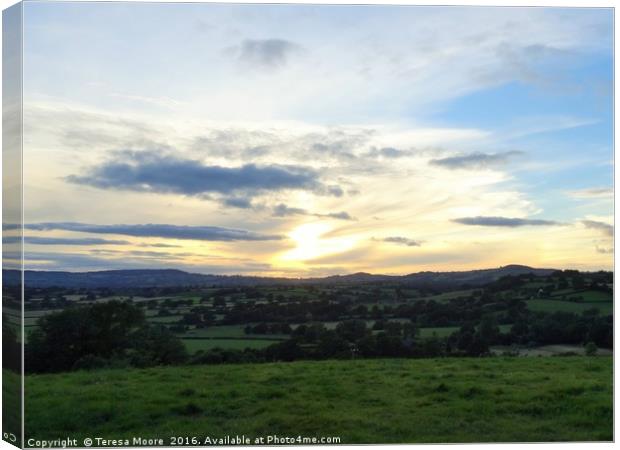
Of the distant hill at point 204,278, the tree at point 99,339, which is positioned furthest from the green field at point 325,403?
the distant hill at point 204,278

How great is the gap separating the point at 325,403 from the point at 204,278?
9.23ft

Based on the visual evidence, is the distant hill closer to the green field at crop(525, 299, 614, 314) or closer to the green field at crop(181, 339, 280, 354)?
the green field at crop(525, 299, 614, 314)

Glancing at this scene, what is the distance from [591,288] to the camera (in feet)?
42.3

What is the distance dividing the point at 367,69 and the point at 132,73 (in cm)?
373

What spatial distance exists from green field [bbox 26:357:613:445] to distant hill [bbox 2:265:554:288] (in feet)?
4.53

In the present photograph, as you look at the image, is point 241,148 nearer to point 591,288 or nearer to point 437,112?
point 437,112

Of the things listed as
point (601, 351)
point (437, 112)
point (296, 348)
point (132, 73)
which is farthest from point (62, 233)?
point (601, 351)

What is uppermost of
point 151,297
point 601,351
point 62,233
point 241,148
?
point 241,148

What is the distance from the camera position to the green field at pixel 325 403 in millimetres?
11805

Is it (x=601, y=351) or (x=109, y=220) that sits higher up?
(x=109, y=220)

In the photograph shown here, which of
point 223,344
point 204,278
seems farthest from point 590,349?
point 204,278

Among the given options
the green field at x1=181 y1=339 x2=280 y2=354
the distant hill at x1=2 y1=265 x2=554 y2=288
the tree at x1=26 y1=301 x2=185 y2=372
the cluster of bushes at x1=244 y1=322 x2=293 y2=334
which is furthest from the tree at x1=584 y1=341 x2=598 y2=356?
the tree at x1=26 y1=301 x2=185 y2=372

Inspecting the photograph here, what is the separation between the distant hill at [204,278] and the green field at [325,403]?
1.38m

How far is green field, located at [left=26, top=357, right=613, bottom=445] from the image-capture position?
38.7 ft
